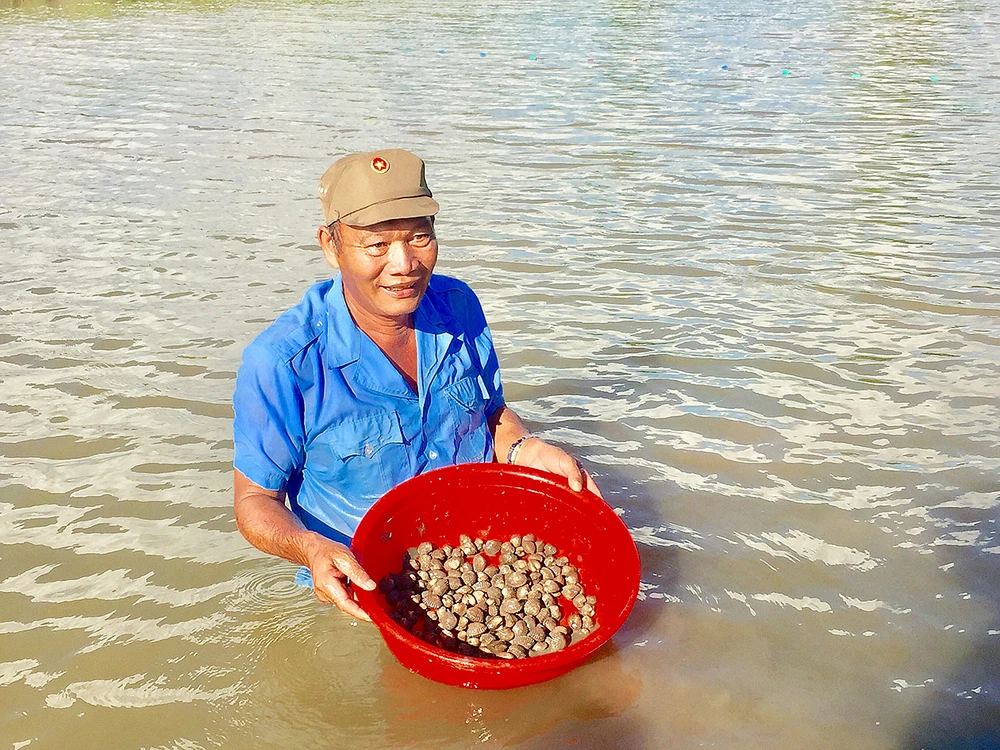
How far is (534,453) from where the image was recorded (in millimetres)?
3404

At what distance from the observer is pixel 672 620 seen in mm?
3586

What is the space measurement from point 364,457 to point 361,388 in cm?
25

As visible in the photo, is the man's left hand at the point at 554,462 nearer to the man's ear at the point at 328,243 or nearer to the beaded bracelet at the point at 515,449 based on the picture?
the beaded bracelet at the point at 515,449

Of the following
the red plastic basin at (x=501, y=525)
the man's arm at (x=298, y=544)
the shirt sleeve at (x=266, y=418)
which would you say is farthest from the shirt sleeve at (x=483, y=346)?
the man's arm at (x=298, y=544)

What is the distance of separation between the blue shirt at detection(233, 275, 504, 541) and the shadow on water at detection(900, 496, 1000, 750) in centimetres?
169

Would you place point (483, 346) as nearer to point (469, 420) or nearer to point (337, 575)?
point (469, 420)

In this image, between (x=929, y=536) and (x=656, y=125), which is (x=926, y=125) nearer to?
(x=656, y=125)

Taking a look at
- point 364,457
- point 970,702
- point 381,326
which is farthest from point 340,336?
point 970,702

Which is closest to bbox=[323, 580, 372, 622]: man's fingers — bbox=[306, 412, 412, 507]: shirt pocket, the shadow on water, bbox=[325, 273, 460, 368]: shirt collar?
bbox=[306, 412, 412, 507]: shirt pocket

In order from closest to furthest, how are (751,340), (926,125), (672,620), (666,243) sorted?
(672,620) → (751,340) → (666,243) → (926,125)

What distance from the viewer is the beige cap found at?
2770mm

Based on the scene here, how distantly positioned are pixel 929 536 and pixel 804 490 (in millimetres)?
553

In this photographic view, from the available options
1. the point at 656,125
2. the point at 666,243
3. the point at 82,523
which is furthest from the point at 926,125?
the point at 82,523

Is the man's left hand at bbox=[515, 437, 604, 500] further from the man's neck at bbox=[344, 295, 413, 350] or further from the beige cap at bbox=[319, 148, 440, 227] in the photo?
the beige cap at bbox=[319, 148, 440, 227]
